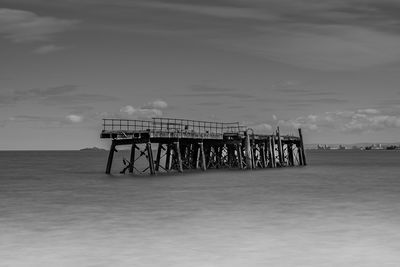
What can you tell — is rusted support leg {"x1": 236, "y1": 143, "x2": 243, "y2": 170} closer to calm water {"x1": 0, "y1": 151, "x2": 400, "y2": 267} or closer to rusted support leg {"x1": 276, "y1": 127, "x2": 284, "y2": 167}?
rusted support leg {"x1": 276, "y1": 127, "x2": 284, "y2": 167}

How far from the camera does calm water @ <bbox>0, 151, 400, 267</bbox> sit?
1333 centimetres

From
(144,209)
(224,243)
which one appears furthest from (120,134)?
(224,243)

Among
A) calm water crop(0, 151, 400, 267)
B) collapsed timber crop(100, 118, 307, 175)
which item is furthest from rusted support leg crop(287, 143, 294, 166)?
calm water crop(0, 151, 400, 267)

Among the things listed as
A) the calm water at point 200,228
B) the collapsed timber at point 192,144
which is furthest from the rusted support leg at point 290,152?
the calm water at point 200,228

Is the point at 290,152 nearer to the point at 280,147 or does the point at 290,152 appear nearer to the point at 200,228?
the point at 280,147

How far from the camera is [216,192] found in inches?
1240

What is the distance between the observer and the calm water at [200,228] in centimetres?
1333

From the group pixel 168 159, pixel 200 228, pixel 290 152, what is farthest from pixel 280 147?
pixel 200 228

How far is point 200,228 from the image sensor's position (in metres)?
18.2

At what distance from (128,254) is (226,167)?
42.4 metres

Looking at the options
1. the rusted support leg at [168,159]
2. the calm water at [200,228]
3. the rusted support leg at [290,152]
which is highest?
the rusted support leg at [290,152]

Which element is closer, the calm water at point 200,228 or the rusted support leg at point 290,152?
the calm water at point 200,228

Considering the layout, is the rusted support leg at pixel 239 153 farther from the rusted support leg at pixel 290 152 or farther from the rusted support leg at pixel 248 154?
the rusted support leg at pixel 290 152

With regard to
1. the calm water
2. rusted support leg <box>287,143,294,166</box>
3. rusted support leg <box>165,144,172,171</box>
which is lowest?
the calm water
